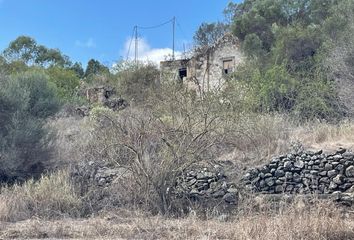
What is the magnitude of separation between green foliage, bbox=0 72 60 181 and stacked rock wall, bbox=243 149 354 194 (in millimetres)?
6926

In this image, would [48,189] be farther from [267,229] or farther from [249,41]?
[249,41]

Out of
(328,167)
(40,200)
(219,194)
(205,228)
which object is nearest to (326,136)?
(328,167)

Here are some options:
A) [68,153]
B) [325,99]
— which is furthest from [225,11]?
[68,153]

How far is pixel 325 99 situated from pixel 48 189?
11.5 metres

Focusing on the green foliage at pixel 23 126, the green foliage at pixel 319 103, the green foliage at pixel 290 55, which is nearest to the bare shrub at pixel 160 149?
the green foliage at pixel 290 55

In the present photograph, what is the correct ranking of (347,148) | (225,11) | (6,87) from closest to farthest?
(347,148)
(6,87)
(225,11)

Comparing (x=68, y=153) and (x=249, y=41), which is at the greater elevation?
(x=249, y=41)

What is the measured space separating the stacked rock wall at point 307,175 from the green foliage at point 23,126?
6.93m

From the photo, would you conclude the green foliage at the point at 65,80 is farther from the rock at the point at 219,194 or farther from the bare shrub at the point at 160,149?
the rock at the point at 219,194

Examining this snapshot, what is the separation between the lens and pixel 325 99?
57.8 feet

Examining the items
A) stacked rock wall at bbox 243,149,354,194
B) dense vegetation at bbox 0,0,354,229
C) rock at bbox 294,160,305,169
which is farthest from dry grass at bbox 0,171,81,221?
rock at bbox 294,160,305,169

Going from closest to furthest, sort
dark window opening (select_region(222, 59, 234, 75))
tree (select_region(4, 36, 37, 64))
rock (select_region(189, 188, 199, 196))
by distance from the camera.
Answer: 1. rock (select_region(189, 188, 199, 196))
2. dark window opening (select_region(222, 59, 234, 75))
3. tree (select_region(4, 36, 37, 64))

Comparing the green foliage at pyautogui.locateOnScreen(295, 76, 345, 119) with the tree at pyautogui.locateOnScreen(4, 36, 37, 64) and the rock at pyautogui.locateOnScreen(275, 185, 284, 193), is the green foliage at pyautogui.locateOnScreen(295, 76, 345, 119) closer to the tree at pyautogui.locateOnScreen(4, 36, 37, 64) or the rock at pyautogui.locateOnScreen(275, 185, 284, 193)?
the rock at pyautogui.locateOnScreen(275, 185, 284, 193)

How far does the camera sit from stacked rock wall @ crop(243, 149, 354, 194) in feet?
40.7
